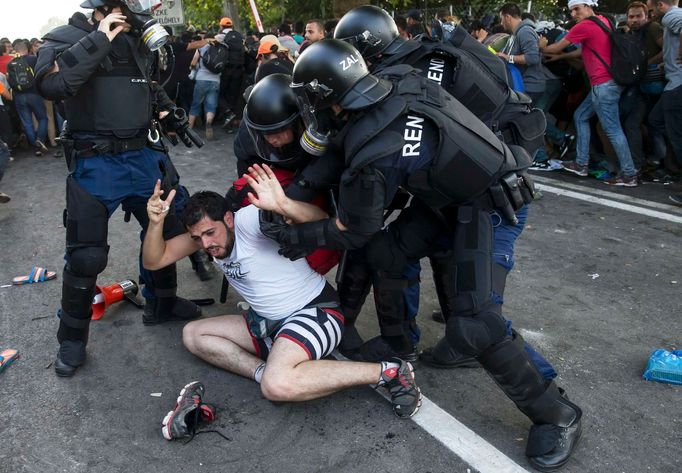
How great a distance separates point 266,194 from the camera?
2879 mm

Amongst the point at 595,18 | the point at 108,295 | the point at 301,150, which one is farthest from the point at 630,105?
the point at 108,295

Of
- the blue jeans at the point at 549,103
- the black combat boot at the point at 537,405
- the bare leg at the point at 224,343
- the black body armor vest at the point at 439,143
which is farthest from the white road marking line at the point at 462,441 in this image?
the blue jeans at the point at 549,103

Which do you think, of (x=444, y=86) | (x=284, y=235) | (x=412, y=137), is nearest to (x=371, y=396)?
(x=284, y=235)

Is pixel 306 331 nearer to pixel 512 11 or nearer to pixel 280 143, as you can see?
pixel 280 143

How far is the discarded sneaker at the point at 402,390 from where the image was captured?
2941 mm

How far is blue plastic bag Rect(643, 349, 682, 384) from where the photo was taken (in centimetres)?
313

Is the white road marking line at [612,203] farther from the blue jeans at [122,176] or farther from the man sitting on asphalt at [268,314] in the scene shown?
the blue jeans at [122,176]

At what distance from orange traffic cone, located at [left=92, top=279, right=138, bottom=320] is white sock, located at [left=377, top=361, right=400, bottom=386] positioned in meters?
2.02

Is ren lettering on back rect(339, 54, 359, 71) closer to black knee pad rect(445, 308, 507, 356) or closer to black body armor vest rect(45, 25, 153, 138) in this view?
black knee pad rect(445, 308, 507, 356)

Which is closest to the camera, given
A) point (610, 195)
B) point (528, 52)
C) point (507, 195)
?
point (507, 195)

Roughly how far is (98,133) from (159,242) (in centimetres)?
70

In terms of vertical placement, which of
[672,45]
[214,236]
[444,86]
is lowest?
[214,236]

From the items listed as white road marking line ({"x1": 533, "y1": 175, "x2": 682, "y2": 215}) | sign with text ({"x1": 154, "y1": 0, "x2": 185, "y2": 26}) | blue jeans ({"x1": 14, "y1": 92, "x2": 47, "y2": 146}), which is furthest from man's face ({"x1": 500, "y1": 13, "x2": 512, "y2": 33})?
sign with text ({"x1": 154, "y1": 0, "x2": 185, "y2": 26})

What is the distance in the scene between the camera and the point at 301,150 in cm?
311
